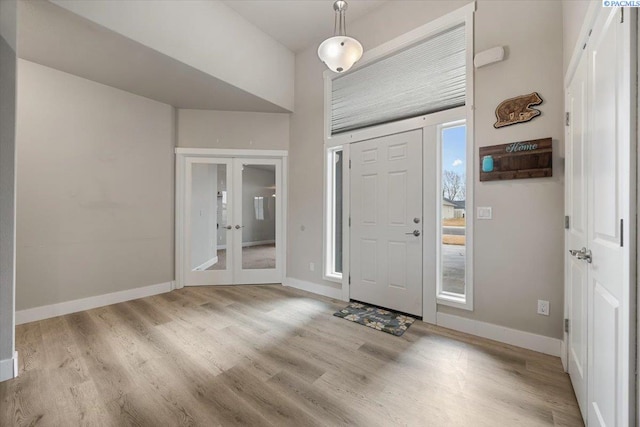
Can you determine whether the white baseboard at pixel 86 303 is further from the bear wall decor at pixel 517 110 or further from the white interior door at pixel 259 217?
the bear wall decor at pixel 517 110

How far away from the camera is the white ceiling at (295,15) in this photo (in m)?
3.21

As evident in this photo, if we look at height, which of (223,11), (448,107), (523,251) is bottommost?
(523,251)

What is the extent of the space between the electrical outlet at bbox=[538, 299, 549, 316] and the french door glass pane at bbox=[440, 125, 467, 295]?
665 millimetres

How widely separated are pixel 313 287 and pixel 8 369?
2983 millimetres

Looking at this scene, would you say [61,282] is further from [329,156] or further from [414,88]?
[414,88]

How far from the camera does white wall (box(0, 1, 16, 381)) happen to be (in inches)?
72.9

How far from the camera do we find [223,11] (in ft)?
10.5

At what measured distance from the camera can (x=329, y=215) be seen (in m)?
3.87

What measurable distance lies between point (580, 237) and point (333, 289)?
2.72m

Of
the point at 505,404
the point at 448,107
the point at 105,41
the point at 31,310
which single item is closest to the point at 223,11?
the point at 105,41

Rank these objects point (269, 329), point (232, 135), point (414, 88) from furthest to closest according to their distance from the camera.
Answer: point (232, 135), point (414, 88), point (269, 329)

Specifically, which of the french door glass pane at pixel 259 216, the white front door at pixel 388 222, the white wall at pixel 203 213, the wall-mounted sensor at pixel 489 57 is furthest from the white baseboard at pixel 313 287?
the wall-mounted sensor at pixel 489 57

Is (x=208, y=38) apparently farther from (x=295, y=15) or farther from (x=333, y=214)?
(x=333, y=214)

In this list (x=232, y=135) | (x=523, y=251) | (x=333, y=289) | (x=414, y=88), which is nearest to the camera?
(x=523, y=251)
